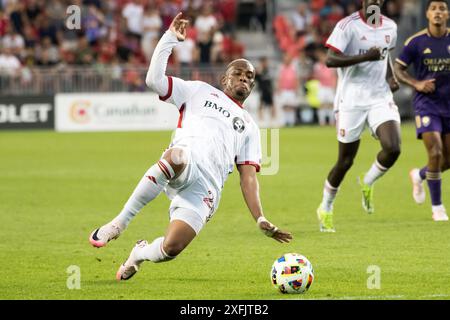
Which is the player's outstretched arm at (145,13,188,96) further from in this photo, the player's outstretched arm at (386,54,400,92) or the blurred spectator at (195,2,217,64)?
the blurred spectator at (195,2,217,64)

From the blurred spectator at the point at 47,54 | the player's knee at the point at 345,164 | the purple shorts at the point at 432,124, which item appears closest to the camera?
the player's knee at the point at 345,164

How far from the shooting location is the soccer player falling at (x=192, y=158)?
894 cm

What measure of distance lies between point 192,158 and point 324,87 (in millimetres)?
25760

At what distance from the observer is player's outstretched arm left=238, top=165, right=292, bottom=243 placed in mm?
8383

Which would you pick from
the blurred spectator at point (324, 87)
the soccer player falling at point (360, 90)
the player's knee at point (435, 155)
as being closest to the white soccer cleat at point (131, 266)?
the soccer player falling at point (360, 90)

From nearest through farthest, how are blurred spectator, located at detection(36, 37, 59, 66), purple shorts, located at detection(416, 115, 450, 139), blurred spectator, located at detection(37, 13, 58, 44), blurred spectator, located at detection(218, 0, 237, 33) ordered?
1. purple shorts, located at detection(416, 115, 450, 139)
2. blurred spectator, located at detection(36, 37, 59, 66)
3. blurred spectator, located at detection(37, 13, 58, 44)
4. blurred spectator, located at detection(218, 0, 237, 33)

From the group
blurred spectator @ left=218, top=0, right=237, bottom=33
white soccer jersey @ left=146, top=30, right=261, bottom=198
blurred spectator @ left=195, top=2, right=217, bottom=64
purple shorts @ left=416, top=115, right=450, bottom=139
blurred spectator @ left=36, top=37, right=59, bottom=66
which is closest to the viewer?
white soccer jersey @ left=146, top=30, right=261, bottom=198

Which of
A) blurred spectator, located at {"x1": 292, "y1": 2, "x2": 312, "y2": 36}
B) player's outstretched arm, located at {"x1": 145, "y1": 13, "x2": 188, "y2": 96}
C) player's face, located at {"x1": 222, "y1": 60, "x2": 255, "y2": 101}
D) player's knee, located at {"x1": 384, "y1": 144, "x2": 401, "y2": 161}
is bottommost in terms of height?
blurred spectator, located at {"x1": 292, "y1": 2, "x2": 312, "y2": 36}

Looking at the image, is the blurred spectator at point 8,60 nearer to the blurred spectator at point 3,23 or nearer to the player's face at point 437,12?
the blurred spectator at point 3,23

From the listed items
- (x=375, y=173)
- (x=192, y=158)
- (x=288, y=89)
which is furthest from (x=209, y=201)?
(x=288, y=89)

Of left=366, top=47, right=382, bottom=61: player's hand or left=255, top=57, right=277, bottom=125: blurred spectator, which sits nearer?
left=366, top=47, right=382, bottom=61: player's hand

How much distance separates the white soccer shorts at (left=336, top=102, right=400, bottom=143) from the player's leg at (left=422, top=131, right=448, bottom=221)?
2.22 ft

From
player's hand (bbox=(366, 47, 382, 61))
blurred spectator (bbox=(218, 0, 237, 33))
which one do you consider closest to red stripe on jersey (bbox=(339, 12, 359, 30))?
player's hand (bbox=(366, 47, 382, 61))

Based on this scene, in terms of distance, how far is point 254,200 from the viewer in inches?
353
